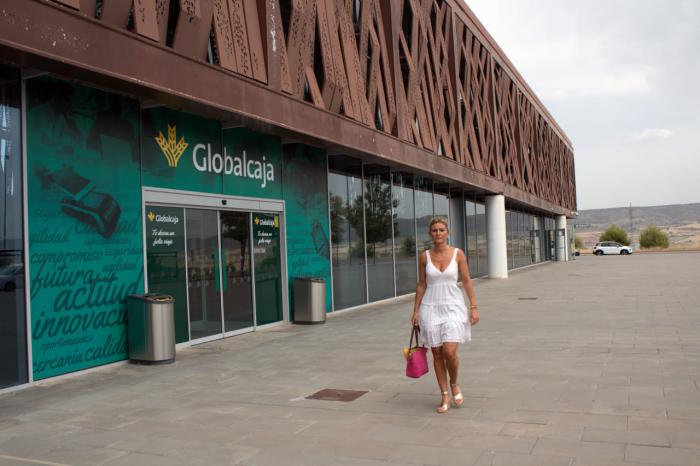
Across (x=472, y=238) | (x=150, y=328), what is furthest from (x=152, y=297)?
(x=472, y=238)

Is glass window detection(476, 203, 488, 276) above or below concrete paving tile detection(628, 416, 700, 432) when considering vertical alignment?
above

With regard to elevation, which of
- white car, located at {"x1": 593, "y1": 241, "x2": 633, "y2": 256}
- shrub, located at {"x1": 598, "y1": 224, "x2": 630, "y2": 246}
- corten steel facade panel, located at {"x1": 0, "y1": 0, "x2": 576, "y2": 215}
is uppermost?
corten steel facade panel, located at {"x1": 0, "y1": 0, "x2": 576, "y2": 215}

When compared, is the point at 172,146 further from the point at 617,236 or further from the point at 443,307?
the point at 617,236

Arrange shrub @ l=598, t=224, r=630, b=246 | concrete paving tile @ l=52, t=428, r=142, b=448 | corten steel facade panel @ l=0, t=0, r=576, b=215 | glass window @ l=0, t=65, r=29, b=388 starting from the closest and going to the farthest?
1. concrete paving tile @ l=52, t=428, r=142, b=448
2. corten steel facade panel @ l=0, t=0, r=576, b=215
3. glass window @ l=0, t=65, r=29, b=388
4. shrub @ l=598, t=224, r=630, b=246

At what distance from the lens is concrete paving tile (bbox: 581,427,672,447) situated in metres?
4.87

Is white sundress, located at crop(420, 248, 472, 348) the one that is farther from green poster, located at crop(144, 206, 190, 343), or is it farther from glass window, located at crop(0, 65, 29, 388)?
green poster, located at crop(144, 206, 190, 343)

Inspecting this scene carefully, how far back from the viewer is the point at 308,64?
12203mm

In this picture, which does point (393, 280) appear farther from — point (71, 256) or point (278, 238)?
point (71, 256)

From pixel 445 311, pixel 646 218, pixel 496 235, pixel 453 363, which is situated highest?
pixel 646 218

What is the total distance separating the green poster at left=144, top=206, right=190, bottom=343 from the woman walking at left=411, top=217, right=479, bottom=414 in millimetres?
5282

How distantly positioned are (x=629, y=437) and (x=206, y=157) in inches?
327

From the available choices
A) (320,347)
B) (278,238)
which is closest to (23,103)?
(320,347)

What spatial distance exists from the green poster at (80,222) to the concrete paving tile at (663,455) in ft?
22.0

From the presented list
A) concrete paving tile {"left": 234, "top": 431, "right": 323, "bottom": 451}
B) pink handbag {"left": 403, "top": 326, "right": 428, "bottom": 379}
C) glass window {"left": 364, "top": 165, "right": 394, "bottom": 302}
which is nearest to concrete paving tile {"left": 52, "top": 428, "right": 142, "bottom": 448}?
concrete paving tile {"left": 234, "top": 431, "right": 323, "bottom": 451}
